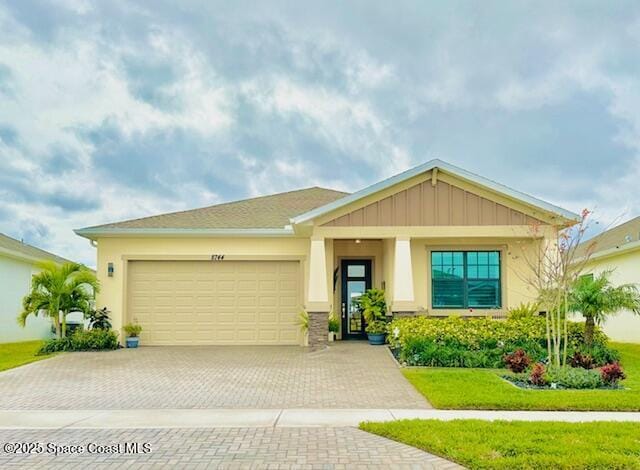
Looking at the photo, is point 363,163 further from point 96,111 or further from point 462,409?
point 462,409

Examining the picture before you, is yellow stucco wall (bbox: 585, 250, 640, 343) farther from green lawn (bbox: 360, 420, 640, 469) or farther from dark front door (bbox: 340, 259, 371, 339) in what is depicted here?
green lawn (bbox: 360, 420, 640, 469)

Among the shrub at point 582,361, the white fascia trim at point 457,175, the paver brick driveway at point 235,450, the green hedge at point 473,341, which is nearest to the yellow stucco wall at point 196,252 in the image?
the white fascia trim at point 457,175

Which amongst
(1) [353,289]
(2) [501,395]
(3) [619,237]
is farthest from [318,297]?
(3) [619,237]

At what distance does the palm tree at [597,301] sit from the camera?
13.6 metres

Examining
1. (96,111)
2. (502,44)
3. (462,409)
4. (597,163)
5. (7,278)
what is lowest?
(462,409)

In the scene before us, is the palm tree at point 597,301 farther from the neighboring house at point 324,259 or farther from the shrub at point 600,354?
the neighboring house at point 324,259

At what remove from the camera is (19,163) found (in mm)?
21359

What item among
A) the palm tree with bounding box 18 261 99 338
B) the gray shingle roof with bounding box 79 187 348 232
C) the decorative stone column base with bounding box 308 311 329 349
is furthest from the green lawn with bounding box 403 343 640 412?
the palm tree with bounding box 18 261 99 338

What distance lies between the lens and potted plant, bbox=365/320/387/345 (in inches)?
663

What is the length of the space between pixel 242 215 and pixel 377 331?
6093mm

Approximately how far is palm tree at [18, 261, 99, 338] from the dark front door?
751cm

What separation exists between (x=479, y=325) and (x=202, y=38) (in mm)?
10733

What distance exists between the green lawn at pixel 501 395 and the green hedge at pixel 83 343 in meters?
9.35

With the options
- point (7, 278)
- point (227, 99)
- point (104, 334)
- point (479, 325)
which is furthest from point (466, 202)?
point (7, 278)
